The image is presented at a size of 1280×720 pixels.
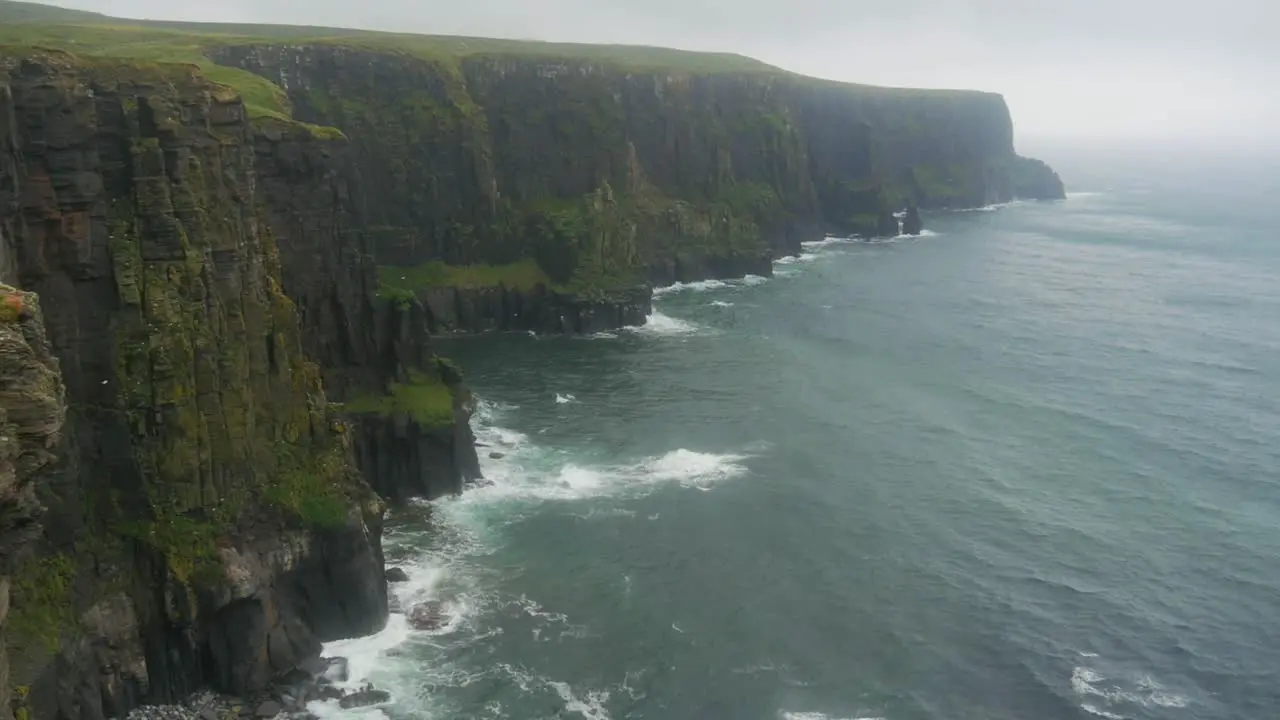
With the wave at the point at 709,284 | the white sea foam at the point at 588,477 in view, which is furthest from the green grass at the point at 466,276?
the white sea foam at the point at 588,477

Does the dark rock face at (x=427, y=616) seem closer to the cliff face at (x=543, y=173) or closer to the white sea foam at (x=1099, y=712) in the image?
the white sea foam at (x=1099, y=712)

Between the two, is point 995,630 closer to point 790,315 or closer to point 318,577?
point 318,577

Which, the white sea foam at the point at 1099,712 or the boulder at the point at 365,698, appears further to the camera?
the white sea foam at the point at 1099,712

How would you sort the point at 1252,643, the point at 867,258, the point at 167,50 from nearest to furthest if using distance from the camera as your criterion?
the point at 1252,643, the point at 167,50, the point at 867,258

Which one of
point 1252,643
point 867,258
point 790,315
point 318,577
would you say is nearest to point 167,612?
point 318,577

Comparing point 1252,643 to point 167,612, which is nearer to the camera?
point 167,612

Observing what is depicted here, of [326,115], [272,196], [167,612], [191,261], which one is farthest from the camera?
[326,115]

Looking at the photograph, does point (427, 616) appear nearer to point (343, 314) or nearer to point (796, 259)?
point (343, 314)

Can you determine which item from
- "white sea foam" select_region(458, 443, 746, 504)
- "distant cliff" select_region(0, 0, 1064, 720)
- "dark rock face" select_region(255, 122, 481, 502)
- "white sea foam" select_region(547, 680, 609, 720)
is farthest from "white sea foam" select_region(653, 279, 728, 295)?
"white sea foam" select_region(547, 680, 609, 720)
